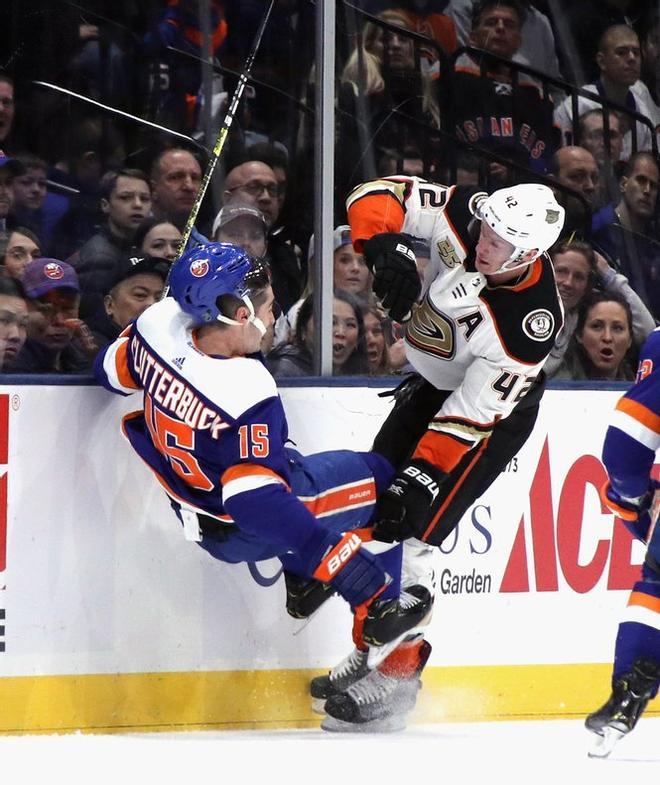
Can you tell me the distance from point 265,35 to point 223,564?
1498mm

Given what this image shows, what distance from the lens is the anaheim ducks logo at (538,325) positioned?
3.82 meters

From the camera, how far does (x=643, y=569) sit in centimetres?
350

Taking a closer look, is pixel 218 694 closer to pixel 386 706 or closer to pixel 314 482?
pixel 386 706

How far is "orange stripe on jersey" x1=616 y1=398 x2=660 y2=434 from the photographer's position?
3.49 meters

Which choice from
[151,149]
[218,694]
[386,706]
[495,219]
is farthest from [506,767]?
[151,149]

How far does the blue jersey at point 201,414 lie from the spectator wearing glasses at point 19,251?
44cm

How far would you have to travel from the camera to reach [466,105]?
15.3 feet

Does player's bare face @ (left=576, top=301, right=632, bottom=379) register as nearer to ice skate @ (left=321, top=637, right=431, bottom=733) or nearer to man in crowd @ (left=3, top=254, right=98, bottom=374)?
ice skate @ (left=321, top=637, right=431, bottom=733)

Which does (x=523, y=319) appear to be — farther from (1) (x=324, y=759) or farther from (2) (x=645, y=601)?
(1) (x=324, y=759)

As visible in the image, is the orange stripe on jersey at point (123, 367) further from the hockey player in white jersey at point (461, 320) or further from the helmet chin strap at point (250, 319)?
the hockey player in white jersey at point (461, 320)

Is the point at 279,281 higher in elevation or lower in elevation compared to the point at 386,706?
higher

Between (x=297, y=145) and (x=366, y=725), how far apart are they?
5.27 feet

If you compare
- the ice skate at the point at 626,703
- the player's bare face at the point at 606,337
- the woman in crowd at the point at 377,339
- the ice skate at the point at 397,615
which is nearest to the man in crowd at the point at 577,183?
the player's bare face at the point at 606,337

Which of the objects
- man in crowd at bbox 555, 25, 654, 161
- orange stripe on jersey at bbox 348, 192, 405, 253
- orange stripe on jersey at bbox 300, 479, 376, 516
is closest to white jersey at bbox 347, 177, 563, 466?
orange stripe on jersey at bbox 348, 192, 405, 253
